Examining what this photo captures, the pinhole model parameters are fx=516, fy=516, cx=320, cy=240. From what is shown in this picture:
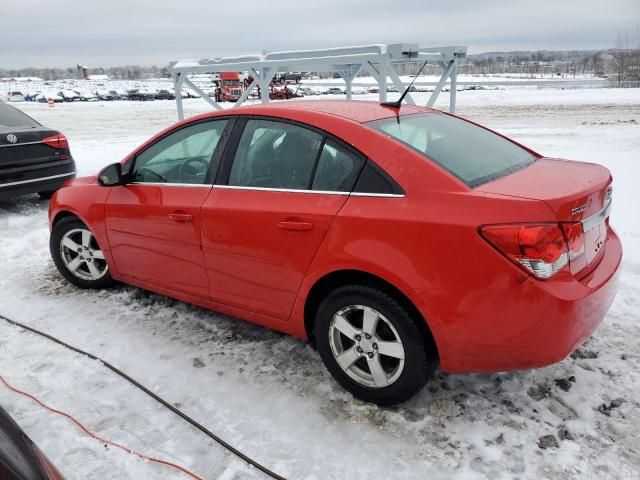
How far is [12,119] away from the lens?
23.4 ft

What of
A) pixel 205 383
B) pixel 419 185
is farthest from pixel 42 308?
pixel 419 185

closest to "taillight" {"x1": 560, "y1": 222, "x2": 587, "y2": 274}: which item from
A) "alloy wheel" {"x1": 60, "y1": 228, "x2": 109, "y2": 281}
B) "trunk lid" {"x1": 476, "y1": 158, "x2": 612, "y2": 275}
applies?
"trunk lid" {"x1": 476, "y1": 158, "x2": 612, "y2": 275}

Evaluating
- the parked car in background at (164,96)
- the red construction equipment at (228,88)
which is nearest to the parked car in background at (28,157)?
the red construction equipment at (228,88)

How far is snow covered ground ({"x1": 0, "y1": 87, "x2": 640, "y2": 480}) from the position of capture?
2439 mm

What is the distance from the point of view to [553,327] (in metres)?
2.28

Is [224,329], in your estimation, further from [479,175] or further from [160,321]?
[479,175]

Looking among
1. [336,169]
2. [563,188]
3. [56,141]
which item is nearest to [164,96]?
[56,141]

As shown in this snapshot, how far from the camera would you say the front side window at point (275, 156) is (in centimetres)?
296

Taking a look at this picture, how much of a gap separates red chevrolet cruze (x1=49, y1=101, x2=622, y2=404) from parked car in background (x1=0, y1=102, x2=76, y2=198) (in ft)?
12.4

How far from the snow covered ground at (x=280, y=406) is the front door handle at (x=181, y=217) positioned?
849mm

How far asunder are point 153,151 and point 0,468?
271 cm

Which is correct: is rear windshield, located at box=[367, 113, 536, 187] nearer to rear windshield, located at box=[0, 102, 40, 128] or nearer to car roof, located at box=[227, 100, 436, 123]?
car roof, located at box=[227, 100, 436, 123]

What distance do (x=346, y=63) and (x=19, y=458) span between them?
20.9 ft

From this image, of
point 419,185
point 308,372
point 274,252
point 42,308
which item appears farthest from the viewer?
point 42,308
